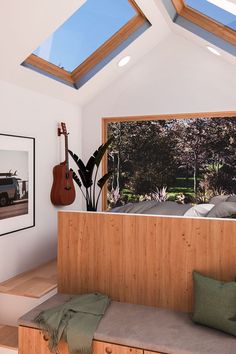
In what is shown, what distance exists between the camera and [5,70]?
3.45 meters

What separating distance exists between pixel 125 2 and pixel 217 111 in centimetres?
170

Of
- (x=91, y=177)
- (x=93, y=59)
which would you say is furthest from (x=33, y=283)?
(x=93, y=59)

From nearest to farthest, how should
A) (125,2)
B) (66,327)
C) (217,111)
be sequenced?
(66,327) → (125,2) → (217,111)

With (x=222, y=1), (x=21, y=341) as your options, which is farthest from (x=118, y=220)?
(x=222, y=1)

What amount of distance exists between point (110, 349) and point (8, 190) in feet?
5.91

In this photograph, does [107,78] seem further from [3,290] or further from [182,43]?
[3,290]

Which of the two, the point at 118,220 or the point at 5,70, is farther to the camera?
the point at 5,70

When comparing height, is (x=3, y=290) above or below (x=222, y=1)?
below

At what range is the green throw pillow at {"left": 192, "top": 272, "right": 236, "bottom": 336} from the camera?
8.07 ft

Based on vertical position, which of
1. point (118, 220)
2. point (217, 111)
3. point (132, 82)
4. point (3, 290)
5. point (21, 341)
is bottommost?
point (21, 341)

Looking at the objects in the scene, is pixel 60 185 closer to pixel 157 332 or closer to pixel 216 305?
pixel 157 332

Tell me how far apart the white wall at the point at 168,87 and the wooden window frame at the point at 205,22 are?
67 centimetres

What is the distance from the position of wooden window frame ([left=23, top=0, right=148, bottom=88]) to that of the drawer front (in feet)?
8.76

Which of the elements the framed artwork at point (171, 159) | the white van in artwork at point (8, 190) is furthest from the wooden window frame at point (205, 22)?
the white van in artwork at point (8, 190)
